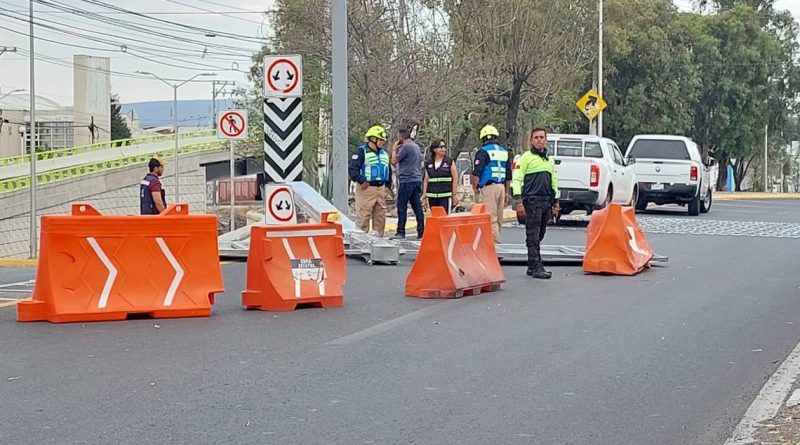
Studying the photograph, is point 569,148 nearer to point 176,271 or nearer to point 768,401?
point 176,271

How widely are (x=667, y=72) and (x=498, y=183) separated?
3796 cm

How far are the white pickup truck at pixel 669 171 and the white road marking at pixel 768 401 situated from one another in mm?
20041

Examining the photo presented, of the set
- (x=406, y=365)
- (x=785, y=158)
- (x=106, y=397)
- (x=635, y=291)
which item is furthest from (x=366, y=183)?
(x=785, y=158)

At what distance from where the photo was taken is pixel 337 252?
11891mm

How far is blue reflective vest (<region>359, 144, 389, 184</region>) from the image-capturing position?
18219 millimetres

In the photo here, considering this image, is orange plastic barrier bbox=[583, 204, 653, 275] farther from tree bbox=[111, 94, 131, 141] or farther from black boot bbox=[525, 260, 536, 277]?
tree bbox=[111, 94, 131, 141]

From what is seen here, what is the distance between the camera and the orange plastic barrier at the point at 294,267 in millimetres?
11312

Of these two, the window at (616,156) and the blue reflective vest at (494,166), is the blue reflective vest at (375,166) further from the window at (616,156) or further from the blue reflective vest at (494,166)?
→ the window at (616,156)

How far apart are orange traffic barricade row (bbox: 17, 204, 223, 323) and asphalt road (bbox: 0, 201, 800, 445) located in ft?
0.75

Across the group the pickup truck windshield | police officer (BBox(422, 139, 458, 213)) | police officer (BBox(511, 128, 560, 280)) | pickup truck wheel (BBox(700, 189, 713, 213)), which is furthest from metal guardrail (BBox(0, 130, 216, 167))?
police officer (BBox(511, 128, 560, 280))

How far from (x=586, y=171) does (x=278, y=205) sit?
11998mm

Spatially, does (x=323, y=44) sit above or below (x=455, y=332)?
above

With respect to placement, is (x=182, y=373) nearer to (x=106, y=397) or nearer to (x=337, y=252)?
(x=106, y=397)

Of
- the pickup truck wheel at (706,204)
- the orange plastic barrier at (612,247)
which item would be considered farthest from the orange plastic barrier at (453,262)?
the pickup truck wheel at (706,204)
